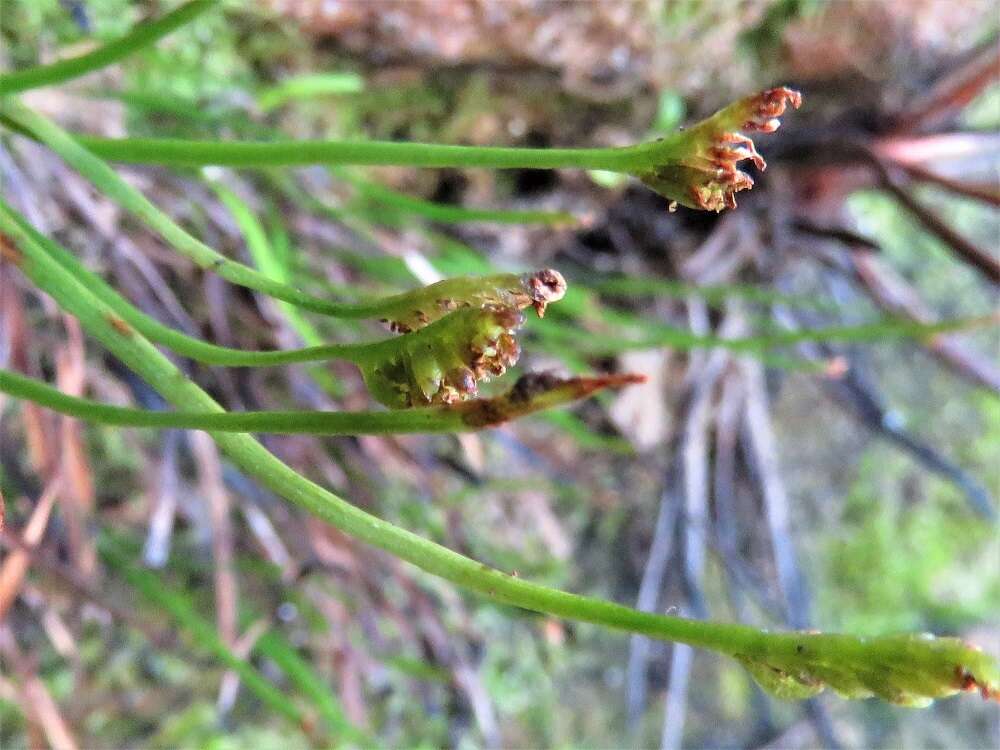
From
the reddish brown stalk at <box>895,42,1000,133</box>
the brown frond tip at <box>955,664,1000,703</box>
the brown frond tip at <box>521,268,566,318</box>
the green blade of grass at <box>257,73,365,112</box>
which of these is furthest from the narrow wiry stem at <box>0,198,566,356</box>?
the reddish brown stalk at <box>895,42,1000,133</box>

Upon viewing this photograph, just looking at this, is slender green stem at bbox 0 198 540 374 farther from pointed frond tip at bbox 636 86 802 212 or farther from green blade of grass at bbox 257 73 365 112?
green blade of grass at bbox 257 73 365 112

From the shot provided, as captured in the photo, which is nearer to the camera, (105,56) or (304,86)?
(105,56)

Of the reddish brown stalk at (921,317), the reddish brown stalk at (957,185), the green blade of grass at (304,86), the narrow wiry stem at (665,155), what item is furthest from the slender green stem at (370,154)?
the reddish brown stalk at (921,317)

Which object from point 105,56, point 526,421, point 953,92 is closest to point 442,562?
point 105,56

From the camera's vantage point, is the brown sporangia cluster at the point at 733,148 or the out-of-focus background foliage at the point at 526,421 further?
the out-of-focus background foliage at the point at 526,421

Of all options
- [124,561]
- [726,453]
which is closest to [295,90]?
[124,561]

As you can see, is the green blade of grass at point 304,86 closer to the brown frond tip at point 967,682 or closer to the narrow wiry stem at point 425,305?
the narrow wiry stem at point 425,305

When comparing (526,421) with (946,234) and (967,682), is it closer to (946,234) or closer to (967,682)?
(946,234)
